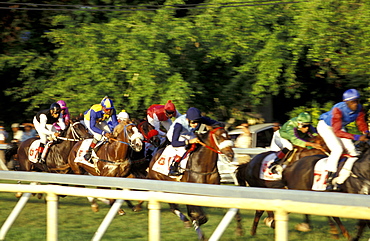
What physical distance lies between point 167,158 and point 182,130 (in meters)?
0.52

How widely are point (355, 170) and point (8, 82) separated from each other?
1743 centimetres

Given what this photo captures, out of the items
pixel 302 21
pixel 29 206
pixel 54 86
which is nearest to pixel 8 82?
pixel 54 86

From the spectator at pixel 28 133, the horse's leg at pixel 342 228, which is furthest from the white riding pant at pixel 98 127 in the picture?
the spectator at pixel 28 133

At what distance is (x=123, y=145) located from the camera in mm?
10680

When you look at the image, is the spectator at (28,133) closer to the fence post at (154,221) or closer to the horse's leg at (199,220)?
the horse's leg at (199,220)

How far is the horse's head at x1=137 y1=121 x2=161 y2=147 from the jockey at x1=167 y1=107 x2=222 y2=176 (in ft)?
4.01

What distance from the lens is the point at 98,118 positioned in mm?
11984

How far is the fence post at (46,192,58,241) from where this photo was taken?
536 centimetres

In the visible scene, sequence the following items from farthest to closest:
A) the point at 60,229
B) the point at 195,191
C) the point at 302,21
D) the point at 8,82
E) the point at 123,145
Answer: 1. the point at 8,82
2. the point at 302,21
3. the point at 123,145
4. the point at 195,191
5. the point at 60,229

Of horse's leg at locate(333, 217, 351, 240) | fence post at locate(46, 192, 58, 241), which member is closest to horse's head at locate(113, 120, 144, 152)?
horse's leg at locate(333, 217, 351, 240)

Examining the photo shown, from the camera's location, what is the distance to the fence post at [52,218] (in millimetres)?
5359

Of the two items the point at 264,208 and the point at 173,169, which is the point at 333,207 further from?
the point at 173,169

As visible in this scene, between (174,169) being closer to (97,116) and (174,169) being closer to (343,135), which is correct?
(343,135)

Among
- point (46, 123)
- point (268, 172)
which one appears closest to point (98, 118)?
point (46, 123)
